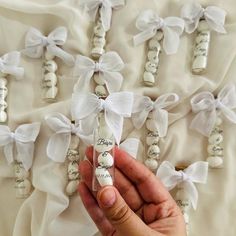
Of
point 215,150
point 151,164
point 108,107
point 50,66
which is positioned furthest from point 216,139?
point 50,66

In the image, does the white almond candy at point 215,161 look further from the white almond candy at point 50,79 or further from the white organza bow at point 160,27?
the white almond candy at point 50,79

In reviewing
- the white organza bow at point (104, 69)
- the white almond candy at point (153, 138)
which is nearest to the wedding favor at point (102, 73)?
the white organza bow at point (104, 69)

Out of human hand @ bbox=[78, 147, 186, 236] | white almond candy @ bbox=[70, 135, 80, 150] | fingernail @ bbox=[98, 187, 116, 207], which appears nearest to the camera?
fingernail @ bbox=[98, 187, 116, 207]

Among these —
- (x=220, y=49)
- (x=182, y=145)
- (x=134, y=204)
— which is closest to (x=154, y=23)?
(x=220, y=49)

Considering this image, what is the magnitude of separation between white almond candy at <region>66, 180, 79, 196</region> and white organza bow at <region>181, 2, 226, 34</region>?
13.6 inches

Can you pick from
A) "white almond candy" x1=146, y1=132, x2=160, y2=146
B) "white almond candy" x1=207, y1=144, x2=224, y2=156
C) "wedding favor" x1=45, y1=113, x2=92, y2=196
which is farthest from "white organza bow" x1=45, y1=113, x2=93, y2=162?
"white almond candy" x1=207, y1=144, x2=224, y2=156

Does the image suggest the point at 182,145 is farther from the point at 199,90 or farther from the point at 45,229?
the point at 45,229

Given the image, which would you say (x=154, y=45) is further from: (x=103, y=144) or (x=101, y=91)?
(x=103, y=144)

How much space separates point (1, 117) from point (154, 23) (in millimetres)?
331

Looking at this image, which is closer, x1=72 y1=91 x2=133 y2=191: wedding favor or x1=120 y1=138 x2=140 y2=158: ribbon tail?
x1=72 y1=91 x2=133 y2=191: wedding favor

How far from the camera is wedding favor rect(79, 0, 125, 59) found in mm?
Result: 855

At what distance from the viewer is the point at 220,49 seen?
2.74ft

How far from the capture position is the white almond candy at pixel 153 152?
82 cm

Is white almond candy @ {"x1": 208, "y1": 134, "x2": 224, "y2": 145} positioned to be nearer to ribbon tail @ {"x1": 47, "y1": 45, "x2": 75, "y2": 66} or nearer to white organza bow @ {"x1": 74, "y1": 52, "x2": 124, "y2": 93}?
white organza bow @ {"x1": 74, "y1": 52, "x2": 124, "y2": 93}
